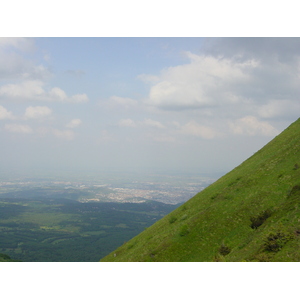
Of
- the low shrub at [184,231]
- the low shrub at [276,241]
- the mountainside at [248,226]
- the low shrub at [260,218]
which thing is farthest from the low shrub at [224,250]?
the low shrub at [184,231]

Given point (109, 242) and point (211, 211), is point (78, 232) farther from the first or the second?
point (211, 211)

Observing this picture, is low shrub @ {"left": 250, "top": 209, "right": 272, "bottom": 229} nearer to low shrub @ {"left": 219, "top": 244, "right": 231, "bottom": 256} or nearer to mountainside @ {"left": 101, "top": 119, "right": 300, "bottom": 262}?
mountainside @ {"left": 101, "top": 119, "right": 300, "bottom": 262}

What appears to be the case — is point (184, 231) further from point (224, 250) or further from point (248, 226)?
point (248, 226)

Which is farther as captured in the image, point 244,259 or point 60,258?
point 60,258

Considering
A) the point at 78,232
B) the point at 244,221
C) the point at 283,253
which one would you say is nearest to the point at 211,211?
the point at 244,221

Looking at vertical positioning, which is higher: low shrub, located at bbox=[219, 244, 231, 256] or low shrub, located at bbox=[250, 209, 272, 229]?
low shrub, located at bbox=[250, 209, 272, 229]

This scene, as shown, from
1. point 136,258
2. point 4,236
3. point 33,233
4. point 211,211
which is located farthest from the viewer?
point 33,233

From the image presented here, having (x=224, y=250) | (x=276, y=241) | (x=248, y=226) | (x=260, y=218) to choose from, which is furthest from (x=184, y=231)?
(x=276, y=241)

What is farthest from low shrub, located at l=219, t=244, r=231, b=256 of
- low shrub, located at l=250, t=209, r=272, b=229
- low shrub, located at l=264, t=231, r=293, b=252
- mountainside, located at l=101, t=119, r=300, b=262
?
low shrub, located at l=264, t=231, r=293, b=252

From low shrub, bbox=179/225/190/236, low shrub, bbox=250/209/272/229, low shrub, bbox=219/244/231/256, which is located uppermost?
low shrub, bbox=250/209/272/229

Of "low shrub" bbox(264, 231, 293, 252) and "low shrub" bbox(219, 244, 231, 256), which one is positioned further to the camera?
"low shrub" bbox(219, 244, 231, 256)

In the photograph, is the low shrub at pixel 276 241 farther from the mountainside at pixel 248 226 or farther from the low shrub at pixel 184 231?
the low shrub at pixel 184 231
